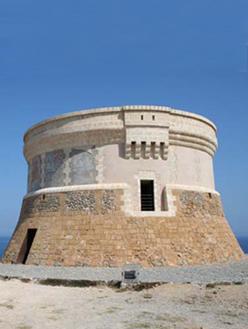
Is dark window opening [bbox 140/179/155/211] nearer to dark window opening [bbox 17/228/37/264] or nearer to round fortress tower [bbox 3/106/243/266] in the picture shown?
round fortress tower [bbox 3/106/243/266]

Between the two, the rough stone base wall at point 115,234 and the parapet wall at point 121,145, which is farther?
the parapet wall at point 121,145

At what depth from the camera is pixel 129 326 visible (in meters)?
7.26

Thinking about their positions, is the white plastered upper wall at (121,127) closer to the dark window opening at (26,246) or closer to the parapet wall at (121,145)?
the parapet wall at (121,145)

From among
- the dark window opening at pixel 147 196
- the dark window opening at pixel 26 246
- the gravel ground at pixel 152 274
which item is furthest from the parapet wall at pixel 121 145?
the gravel ground at pixel 152 274

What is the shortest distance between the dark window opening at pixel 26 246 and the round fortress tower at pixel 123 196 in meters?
0.05

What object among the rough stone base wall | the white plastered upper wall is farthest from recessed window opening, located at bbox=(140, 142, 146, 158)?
the rough stone base wall

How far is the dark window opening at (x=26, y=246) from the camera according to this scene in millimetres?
18109

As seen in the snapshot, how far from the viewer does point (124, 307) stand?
884cm

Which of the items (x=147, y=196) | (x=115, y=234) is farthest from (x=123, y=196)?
(x=115, y=234)

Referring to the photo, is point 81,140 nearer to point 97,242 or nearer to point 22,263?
point 97,242

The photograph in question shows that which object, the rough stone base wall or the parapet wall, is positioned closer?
the rough stone base wall

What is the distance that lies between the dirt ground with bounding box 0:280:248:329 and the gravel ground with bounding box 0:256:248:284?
0.68 m

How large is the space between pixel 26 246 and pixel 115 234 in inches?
220

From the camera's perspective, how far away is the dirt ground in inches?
293
